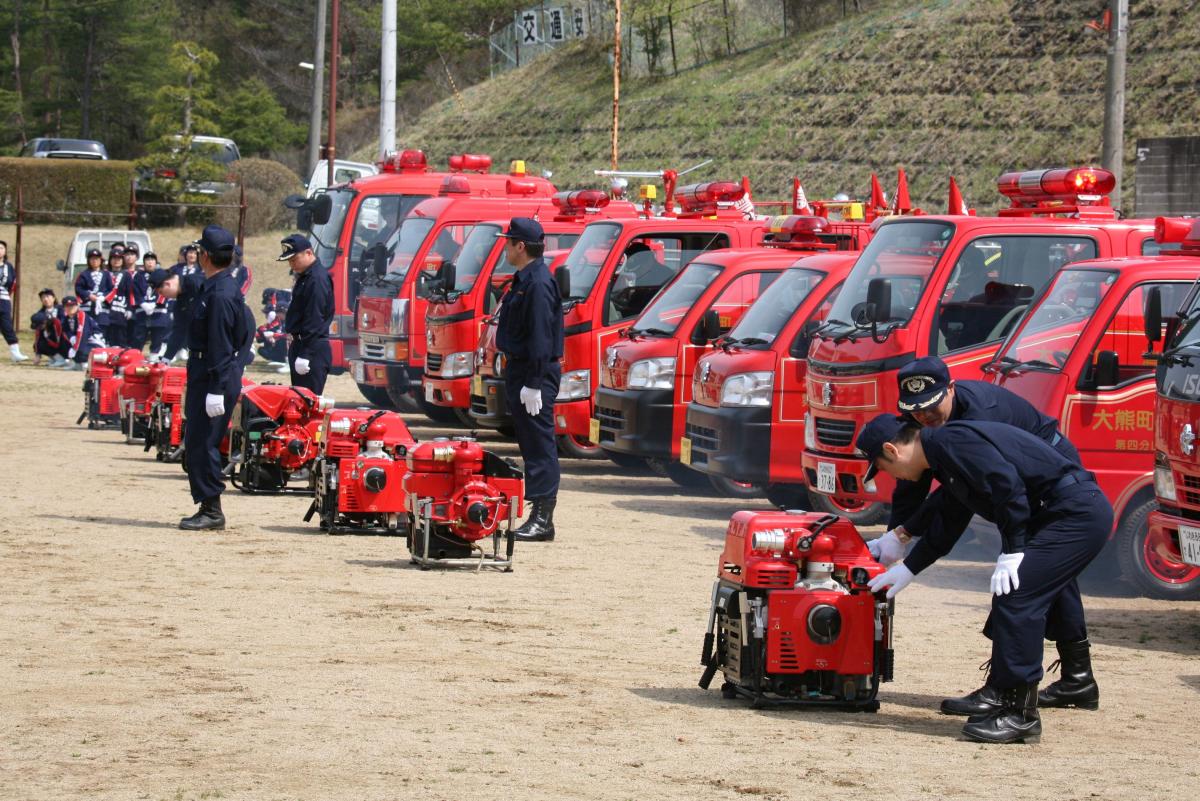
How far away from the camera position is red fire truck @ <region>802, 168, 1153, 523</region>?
521 inches

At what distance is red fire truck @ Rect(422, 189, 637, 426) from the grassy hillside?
51.5 ft

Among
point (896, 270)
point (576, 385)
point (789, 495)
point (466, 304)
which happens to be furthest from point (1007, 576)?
point (466, 304)

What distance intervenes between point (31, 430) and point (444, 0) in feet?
188

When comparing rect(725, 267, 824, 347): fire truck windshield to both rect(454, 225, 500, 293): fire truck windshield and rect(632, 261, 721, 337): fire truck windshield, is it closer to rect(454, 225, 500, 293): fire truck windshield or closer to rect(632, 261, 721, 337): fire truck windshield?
rect(632, 261, 721, 337): fire truck windshield

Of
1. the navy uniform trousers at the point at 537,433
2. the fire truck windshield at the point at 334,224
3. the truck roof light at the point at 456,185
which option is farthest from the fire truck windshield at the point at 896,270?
the fire truck windshield at the point at 334,224

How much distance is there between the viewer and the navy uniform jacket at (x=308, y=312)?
16.3m

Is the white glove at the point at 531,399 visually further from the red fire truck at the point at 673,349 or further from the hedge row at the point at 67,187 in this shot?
the hedge row at the point at 67,187

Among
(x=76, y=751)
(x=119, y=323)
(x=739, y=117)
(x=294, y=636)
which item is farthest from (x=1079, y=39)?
(x=76, y=751)

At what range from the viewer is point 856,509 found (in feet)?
46.8

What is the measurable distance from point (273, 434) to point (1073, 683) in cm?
857

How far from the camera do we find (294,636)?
9562 millimetres

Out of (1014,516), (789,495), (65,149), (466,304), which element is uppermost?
(65,149)

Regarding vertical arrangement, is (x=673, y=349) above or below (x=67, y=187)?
below

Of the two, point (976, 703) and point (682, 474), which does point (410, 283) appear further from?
point (976, 703)
